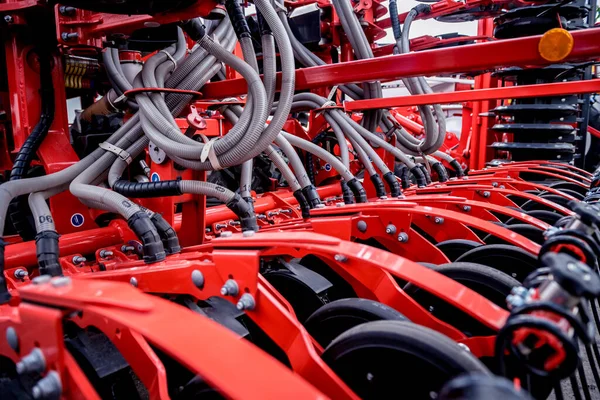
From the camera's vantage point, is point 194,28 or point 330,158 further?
point 330,158

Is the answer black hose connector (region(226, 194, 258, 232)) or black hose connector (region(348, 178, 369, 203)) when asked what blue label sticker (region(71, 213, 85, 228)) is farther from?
black hose connector (region(348, 178, 369, 203))

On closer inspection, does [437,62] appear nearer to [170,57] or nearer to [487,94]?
[170,57]

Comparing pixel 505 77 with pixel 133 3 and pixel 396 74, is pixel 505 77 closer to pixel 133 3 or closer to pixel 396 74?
pixel 396 74

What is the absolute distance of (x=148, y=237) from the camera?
168 cm

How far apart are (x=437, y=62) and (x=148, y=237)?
4.28 ft

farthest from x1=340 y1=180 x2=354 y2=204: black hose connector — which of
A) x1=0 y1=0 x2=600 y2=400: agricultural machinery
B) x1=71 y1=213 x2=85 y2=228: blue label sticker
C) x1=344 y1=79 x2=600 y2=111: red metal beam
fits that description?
x1=71 y1=213 x2=85 y2=228: blue label sticker

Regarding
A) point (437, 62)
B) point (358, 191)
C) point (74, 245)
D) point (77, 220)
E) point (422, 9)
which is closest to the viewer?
point (437, 62)

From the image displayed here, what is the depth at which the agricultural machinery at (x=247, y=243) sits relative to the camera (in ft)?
2.87

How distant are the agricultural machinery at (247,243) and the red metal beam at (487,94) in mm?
12

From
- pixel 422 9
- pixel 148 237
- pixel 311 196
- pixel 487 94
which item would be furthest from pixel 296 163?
pixel 422 9

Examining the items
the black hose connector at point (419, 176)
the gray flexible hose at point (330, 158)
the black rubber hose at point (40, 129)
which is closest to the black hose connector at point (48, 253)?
the black rubber hose at point (40, 129)

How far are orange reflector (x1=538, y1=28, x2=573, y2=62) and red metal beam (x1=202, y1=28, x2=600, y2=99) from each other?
65 mm

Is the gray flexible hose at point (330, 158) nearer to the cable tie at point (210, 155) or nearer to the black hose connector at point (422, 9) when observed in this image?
the cable tie at point (210, 155)

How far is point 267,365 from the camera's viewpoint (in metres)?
0.77
